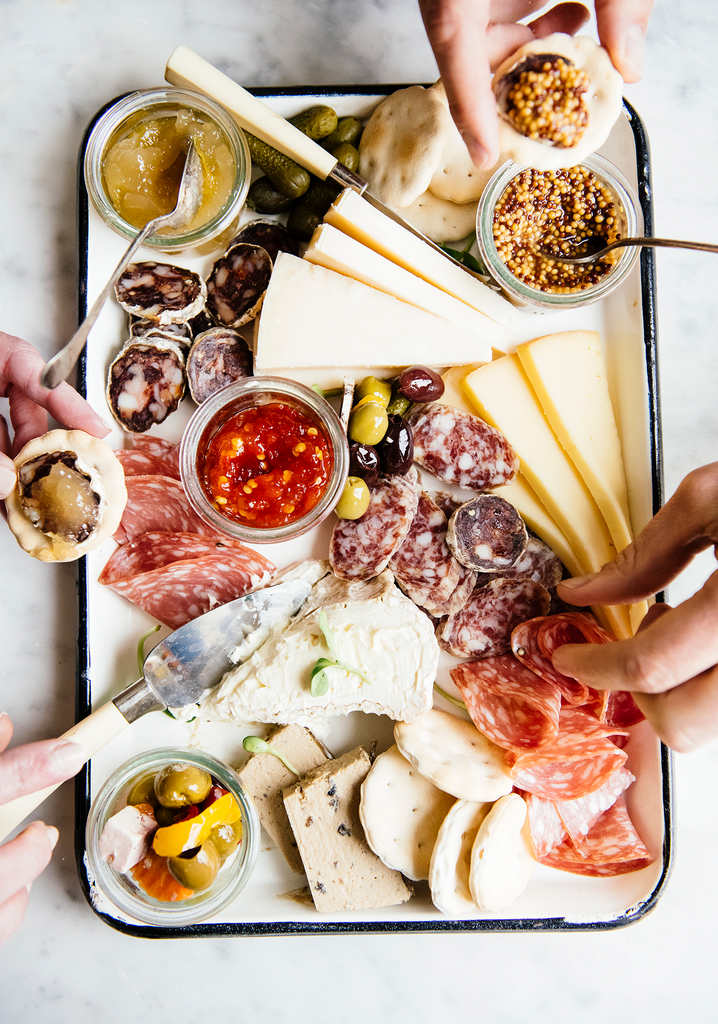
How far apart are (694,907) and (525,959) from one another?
1.44 feet

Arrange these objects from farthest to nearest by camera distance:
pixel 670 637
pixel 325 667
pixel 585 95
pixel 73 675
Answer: pixel 73 675, pixel 325 667, pixel 585 95, pixel 670 637

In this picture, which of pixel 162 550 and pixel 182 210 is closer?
pixel 182 210

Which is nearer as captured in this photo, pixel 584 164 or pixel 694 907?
pixel 584 164

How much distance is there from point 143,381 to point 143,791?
0.88 meters

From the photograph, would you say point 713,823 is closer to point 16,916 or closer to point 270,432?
point 270,432

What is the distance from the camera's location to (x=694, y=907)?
1.66 metres

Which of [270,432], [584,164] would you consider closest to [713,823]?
[270,432]

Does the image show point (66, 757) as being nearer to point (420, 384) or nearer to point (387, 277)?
point (420, 384)

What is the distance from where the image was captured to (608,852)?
1.46 meters

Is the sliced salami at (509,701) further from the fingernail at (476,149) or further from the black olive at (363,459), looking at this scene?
the fingernail at (476,149)

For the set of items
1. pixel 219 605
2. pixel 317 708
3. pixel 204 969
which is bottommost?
pixel 204 969

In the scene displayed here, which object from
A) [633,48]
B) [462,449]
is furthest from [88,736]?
[633,48]

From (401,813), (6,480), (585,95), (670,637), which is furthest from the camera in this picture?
(401,813)

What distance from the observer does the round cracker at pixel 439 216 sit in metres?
1.54
